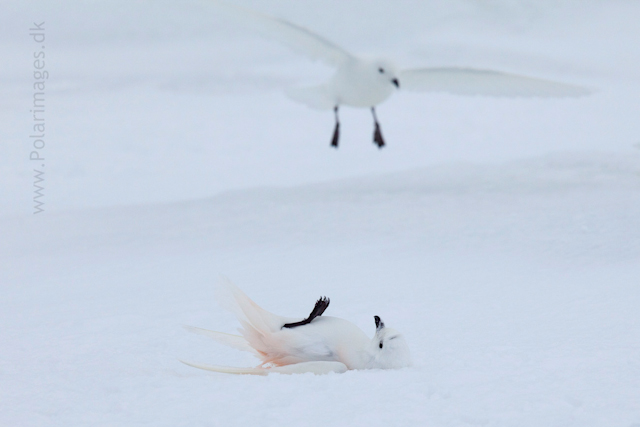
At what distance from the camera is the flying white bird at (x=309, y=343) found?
206 centimetres

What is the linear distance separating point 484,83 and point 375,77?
99cm

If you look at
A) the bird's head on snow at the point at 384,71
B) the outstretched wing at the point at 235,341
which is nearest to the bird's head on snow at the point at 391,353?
the outstretched wing at the point at 235,341

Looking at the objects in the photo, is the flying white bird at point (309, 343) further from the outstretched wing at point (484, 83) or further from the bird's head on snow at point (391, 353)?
the outstretched wing at point (484, 83)

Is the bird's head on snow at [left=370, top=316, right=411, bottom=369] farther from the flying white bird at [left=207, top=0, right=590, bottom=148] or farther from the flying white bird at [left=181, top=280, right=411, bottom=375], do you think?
the flying white bird at [left=207, top=0, right=590, bottom=148]

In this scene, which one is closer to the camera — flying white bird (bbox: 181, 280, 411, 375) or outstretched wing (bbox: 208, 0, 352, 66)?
flying white bird (bbox: 181, 280, 411, 375)

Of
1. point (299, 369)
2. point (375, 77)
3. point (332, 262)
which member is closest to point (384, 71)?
point (375, 77)

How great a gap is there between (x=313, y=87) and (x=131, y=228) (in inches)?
112

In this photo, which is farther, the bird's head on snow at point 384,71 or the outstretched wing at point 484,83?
the bird's head on snow at point 384,71

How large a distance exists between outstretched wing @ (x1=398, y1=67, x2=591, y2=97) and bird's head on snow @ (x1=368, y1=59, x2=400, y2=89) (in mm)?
87

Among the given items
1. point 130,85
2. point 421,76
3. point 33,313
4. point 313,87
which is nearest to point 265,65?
point 130,85

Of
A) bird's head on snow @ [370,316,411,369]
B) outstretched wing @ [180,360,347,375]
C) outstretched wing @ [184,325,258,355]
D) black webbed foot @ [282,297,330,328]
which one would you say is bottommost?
outstretched wing @ [180,360,347,375]

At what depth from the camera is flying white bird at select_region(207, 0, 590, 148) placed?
19.2 feet

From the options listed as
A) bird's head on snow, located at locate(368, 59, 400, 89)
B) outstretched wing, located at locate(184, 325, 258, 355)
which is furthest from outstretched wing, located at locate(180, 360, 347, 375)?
bird's head on snow, located at locate(368, 59, 400, 89)

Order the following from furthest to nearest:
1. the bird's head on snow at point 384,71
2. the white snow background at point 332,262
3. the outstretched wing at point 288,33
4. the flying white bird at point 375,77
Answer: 1. the bird's head on snow at point 384,71
2. the flying white bird at point 375,77
3. the outstretched wing at point 288,33
4. the white snow background at point 332,262
